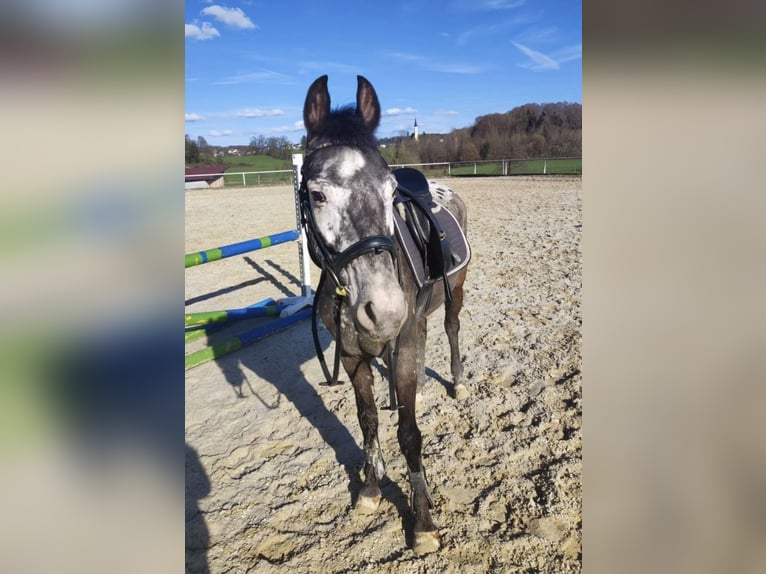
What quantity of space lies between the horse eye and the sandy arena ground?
1737mm

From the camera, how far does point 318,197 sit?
179 centimetres

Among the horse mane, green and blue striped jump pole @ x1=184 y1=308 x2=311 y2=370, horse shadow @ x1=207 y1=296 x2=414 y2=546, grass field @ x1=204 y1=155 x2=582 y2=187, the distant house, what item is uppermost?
grass field @ x1=204 y1=155 x2=582 y2=187

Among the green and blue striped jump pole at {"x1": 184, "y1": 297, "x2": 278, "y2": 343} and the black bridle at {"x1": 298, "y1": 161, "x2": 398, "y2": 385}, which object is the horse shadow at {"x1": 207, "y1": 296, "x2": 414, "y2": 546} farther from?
the black bridle at {"x1": 298, "y1": 161, "x2": 398, "y2": 385}

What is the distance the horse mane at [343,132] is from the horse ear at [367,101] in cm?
10

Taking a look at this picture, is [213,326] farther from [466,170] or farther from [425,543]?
[466,170]

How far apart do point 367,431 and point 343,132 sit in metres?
1.68

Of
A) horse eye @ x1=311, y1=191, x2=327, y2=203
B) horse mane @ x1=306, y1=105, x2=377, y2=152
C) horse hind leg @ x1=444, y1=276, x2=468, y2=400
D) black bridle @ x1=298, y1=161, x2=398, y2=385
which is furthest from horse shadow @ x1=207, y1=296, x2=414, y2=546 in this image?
horse mane @ x1=306, y1=105, x2=377, y2=152

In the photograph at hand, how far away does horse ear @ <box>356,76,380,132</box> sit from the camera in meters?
2.07

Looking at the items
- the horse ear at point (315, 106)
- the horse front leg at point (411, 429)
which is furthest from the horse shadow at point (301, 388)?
the horse ear at point (315, 106)

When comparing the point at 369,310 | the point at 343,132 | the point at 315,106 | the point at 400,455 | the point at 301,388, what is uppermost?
the point at 315,106

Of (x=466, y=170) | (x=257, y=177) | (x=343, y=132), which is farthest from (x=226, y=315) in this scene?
(x=466, y=170)

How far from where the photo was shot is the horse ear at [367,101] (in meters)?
2.07

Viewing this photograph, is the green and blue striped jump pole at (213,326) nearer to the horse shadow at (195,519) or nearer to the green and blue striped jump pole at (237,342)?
the green and blue striped jump pole at (237,342)

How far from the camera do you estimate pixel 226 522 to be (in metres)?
2.44
